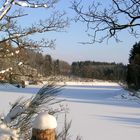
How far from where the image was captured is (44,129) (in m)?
2.36

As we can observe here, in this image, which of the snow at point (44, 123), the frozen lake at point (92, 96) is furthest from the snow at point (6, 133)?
the frozen lake at point (92, 96)

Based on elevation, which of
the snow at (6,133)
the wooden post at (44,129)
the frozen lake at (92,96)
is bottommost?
→ the frozen lake at (92,96)

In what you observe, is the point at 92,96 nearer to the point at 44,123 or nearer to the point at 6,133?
the point at 6,133

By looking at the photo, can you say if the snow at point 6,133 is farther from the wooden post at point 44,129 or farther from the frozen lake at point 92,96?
the frozen lake at point 92,96

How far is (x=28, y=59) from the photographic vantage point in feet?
19.2

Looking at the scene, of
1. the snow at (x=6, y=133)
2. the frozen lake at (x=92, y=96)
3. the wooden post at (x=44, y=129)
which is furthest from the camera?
the frozen lake at (x=92, y=96)

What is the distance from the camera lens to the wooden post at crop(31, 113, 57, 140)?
232 centimetres

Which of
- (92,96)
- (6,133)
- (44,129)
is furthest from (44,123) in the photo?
(92,96)

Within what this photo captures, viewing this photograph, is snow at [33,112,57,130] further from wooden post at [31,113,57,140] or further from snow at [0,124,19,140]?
snow at [0,124,19,140]

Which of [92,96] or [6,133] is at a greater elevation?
[6,133]

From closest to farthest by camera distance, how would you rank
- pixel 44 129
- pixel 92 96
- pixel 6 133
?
pixel 44 129 → pixel 6 133 → pixel 92 96

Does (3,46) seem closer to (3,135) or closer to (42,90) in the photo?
(42,90)

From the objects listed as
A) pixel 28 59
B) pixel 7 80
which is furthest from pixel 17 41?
pixel 7 80

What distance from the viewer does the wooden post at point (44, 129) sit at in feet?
7.61
